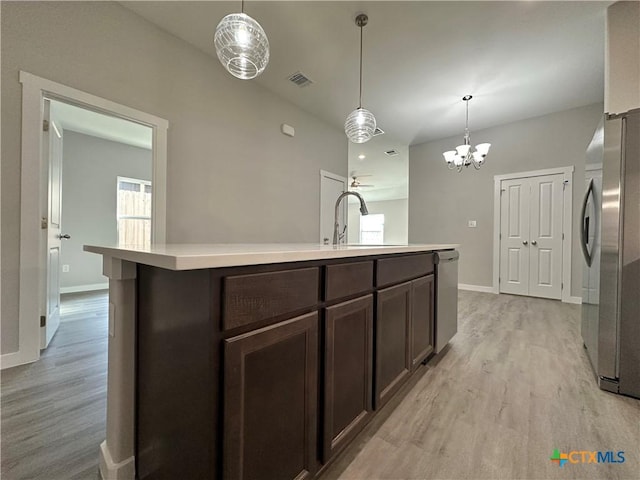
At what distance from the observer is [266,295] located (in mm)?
771

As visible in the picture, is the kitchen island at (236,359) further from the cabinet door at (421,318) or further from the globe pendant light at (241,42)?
the globe pendant light at (241,42)

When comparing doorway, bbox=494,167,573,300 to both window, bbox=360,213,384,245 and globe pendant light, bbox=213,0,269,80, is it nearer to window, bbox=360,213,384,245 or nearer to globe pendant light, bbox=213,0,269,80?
globe pendant light, bbox=213,0,269,80

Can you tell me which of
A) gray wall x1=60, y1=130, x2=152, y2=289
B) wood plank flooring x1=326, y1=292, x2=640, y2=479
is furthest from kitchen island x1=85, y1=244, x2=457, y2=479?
gray wall x1=60, y1=130, x2=152, y2=289

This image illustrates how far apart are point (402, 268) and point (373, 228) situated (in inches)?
439

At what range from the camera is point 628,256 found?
1.63m

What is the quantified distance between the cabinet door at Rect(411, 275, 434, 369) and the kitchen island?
0.49 meters

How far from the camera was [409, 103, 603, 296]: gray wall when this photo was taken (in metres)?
4.08

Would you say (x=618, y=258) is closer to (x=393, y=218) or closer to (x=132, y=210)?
(x=132, y=210)

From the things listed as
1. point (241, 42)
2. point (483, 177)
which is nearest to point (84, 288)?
point (241, 42)

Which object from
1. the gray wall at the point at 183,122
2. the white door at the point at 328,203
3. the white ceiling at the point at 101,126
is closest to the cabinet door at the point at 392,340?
the gray wall at the point at 183,122

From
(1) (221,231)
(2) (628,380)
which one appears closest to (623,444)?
(2) (628,380)

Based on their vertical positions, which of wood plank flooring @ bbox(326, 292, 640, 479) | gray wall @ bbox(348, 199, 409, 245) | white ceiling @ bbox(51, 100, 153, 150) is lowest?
wood plank flooring @ bbox(326, 292, 640, 479)

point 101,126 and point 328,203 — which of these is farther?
point 328,203

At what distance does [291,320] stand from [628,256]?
210cm
